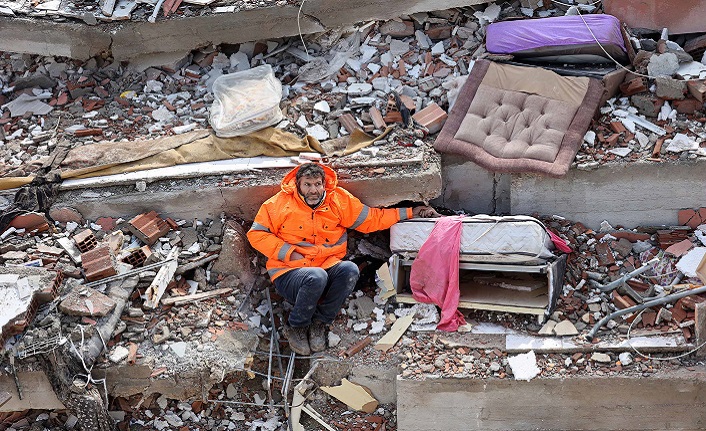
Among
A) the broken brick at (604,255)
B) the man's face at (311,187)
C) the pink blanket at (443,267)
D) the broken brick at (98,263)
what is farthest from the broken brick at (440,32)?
the broken brick at (98,263)

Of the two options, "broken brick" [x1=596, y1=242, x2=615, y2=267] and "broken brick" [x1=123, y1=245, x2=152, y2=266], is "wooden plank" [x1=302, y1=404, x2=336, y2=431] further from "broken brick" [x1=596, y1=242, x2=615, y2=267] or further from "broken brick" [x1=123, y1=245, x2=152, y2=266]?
"broken brick" [x1=596, y1=242, x2=615, y2=267]

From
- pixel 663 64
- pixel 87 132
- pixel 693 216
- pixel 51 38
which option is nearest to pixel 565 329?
pixel 693 216

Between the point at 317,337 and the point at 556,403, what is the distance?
1.99 m

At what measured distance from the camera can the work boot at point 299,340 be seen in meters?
7.54

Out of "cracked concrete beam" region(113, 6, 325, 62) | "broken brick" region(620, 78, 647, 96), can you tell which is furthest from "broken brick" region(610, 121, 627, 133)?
"cracked concrete beam" region(113, 6, 325, 62)

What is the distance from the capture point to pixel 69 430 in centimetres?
Result: 765

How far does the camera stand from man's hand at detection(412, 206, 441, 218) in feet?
25.7

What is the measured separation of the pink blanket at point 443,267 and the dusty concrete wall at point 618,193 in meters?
0.91

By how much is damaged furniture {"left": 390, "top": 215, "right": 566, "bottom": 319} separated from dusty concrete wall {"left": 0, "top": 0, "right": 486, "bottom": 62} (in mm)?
2430

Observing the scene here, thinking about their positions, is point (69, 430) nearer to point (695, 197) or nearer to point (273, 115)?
point (273, 115)

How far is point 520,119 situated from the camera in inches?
321

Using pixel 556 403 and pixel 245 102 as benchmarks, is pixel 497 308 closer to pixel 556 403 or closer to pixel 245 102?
pixel 556 403

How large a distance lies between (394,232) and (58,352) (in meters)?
2.86

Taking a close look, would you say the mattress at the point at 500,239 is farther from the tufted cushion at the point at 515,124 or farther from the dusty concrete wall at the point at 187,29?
the dusty concrete wall at the point at 187,29
